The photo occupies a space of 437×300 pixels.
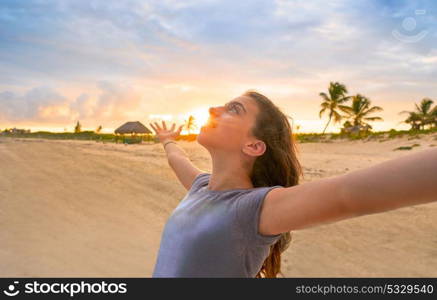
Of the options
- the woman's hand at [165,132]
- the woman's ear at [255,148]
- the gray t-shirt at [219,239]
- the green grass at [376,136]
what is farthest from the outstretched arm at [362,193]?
the green grass at [376,136]

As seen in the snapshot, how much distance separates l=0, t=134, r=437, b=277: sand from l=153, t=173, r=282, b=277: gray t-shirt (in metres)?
3.75

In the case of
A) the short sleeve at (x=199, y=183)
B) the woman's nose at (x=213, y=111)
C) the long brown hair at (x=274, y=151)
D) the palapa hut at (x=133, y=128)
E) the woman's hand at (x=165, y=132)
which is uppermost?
the palapa hut at (x=133, y=128)

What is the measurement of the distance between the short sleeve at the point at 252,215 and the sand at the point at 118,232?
158 inches

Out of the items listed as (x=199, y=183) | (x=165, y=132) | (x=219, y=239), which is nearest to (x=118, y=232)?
(x=165, y=132)

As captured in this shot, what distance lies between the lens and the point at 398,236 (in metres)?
6.62

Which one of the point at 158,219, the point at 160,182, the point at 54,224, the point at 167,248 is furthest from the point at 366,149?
the point at 167,248

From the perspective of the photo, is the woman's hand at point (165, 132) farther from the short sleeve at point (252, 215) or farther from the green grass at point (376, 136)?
the green grass at point (376, 136)

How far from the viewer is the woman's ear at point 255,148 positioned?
1739 millimetres

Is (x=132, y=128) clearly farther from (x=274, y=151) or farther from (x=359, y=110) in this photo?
(x=274, y=151)

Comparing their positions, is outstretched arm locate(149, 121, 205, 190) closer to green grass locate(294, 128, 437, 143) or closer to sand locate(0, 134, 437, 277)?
sand locate(0, 134, 437, 277)

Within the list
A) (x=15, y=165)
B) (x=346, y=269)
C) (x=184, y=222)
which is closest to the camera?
(x=184, y=222)

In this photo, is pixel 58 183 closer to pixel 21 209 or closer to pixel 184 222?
pixel 21 209

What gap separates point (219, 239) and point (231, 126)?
0.53m

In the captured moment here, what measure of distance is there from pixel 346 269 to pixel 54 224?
14.5 ft
